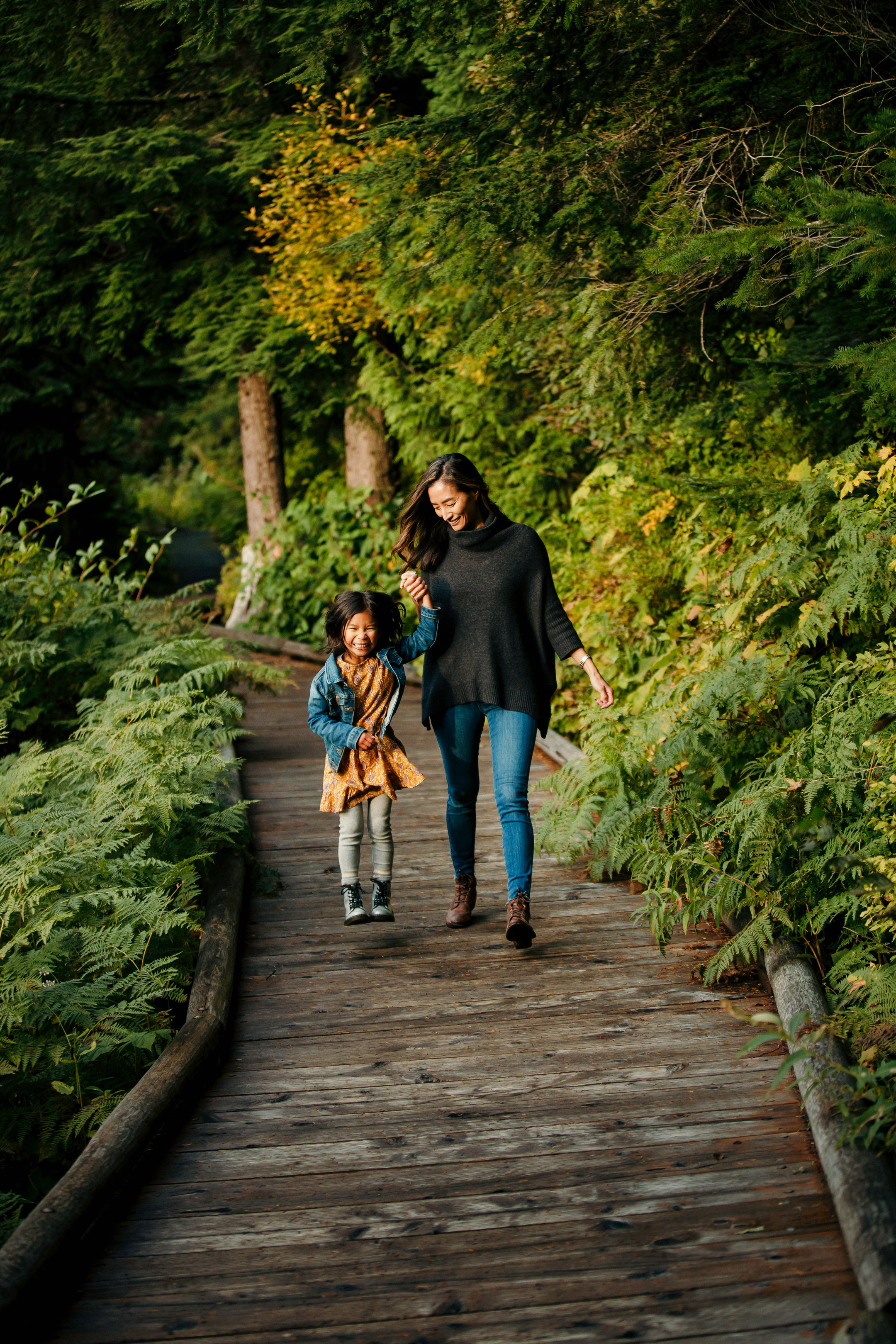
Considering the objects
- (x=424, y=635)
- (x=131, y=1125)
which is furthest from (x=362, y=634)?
(x=131, y=1125)

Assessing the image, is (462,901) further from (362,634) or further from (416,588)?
(416,588)

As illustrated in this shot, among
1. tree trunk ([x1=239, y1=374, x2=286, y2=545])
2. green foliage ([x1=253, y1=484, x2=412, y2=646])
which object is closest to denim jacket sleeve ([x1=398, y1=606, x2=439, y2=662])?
green foliage ([x1=253, y1=484, x2=412, y2=646])

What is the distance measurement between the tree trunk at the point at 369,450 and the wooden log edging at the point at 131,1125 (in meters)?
10.2

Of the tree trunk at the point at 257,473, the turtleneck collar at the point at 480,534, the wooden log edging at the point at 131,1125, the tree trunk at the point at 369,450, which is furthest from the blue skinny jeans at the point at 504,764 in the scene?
the tree trunk at the point at 257,473

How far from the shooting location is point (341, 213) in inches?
486

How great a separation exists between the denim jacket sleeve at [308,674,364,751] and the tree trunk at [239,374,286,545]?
10898mm

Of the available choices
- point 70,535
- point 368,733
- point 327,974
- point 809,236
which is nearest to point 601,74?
point 809,236

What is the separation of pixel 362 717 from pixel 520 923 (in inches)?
46.1

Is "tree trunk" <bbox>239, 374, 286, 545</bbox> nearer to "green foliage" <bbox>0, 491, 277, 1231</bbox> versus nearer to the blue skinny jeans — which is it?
"green foliage" <bbox>0, 491, 277, 1231</bbox>

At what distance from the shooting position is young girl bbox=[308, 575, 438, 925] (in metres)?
5.06

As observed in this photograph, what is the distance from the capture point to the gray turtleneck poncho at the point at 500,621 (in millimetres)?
4977

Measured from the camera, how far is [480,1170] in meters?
3.37

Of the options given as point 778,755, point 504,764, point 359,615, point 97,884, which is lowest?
point 97,884

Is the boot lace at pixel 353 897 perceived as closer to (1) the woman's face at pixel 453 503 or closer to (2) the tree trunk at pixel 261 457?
(1) the woman's face at pixel 453 503
